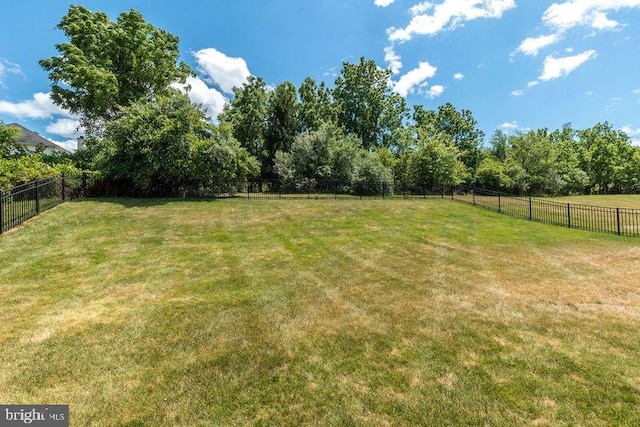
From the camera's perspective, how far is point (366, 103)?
43781mm

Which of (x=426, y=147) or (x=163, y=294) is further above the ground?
(x=426, y=147)

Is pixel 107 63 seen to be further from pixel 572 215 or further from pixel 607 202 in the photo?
pixel 607 202

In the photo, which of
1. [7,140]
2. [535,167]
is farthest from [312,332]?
[535,167]

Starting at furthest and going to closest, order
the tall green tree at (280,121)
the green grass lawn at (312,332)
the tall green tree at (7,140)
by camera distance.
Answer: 1. the tall green tree at (280,121)
2. the tall green tree at (7,140)
3. the green grass lawn at (312,332)

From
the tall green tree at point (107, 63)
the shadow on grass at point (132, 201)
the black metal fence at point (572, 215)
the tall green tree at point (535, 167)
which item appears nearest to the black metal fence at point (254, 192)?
the black metal fence at point (572, 215)


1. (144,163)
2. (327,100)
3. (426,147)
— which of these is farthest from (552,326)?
(327,100)

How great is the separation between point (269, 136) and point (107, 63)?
16.4m

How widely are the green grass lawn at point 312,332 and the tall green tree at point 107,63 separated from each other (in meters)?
15.2

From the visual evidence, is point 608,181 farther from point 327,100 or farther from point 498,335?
point 498,335

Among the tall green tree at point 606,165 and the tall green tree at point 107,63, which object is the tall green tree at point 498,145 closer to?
the tall green tree at point 606,165

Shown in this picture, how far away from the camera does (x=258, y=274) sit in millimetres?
6410

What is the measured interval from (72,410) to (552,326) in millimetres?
5708

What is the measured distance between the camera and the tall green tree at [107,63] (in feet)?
64.5

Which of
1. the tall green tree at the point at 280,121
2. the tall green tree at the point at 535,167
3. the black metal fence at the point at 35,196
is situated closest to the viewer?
the black metal fence at the point at 35,196
